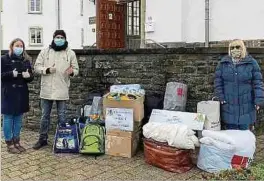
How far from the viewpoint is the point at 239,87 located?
475 cm

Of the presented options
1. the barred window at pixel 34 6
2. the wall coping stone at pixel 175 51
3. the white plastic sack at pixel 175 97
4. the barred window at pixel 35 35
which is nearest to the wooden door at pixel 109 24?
the wall coping stone at pixel 175 51

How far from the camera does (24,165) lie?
4.89 m

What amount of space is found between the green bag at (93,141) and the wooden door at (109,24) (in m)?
5.64

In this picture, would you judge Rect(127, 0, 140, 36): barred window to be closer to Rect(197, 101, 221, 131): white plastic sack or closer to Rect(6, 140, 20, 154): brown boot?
Rect(6, 140, 20, 154): brown boot

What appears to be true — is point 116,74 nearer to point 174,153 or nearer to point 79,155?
point 79,155

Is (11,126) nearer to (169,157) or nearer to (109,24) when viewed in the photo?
(169,157)

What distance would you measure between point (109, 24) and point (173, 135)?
6973 millimetres

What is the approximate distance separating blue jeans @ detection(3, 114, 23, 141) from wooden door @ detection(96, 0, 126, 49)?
5487 mm

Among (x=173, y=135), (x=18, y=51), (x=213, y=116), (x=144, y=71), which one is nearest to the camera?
(x=173, y=135)

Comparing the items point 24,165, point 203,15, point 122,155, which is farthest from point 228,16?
point 24,165

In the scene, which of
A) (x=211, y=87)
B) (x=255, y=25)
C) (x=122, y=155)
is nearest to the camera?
(x=122, y=155)

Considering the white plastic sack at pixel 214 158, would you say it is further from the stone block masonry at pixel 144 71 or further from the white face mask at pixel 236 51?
the stone block masonry at pixel 144 71

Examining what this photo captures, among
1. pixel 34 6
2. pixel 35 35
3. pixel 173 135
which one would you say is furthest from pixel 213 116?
pixel 34 6

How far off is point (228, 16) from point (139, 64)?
3.39 meters
